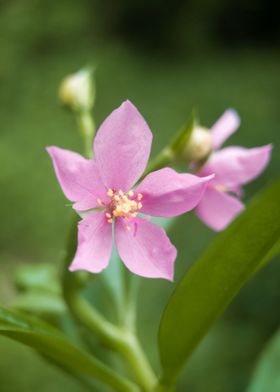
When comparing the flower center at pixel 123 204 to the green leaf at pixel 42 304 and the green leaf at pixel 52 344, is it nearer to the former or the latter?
the green leaf at pixel 52 344

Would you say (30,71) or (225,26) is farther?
(225,26)

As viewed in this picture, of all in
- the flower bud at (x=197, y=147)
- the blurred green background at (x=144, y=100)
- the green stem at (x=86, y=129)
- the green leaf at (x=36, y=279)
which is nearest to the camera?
the flower bud at (x=197, y=147)

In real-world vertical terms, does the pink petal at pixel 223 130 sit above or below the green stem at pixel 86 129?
above

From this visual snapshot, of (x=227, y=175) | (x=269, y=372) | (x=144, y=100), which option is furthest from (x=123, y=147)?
(x=144, y=100)

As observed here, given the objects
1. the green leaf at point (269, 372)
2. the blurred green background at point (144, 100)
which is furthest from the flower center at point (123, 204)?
the blurred green background at point (144, 100)

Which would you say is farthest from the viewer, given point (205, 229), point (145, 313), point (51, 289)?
point (205, 229)

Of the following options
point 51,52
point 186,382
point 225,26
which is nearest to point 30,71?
point 51,52

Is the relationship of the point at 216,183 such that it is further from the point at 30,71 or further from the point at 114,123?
the point at 30,71

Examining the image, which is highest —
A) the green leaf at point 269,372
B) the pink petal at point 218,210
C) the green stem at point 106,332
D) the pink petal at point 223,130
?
the pink petal at point 223,130
